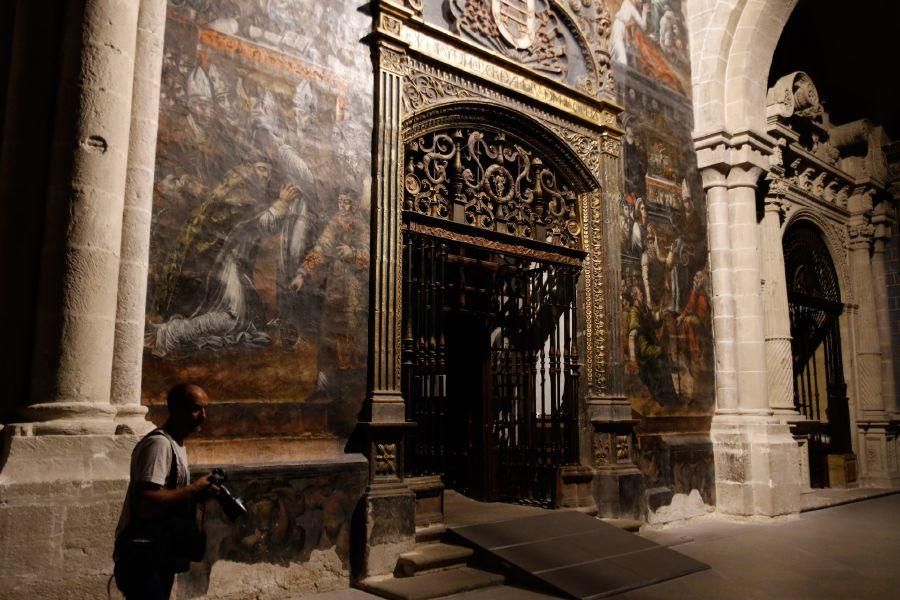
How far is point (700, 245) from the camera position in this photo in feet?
30.0

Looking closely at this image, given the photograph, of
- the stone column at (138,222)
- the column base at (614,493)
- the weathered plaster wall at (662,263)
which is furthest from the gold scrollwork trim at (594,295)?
the stone column at (138,222)

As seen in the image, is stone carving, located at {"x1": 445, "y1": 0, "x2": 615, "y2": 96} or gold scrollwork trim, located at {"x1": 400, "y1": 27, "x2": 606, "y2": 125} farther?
stone carving, located at {"x1": 445, "y1": 0, "x2": 615, "y2": 96}

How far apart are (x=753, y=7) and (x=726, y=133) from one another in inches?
68.8

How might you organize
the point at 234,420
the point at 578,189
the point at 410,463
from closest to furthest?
the point at 234,420 → the point at 410,463 → the point at 578,189

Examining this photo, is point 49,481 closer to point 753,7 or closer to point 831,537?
point 831,537

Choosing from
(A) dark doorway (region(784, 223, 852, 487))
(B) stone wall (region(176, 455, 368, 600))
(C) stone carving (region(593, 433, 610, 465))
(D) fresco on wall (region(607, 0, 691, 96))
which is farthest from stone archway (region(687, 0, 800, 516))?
(B) stone wall (region(176, 455, 368, 600))

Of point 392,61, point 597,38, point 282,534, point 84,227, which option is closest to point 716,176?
point 597,38

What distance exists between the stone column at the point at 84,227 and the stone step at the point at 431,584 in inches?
85.3

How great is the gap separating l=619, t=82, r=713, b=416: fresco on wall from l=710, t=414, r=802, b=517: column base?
0.51m

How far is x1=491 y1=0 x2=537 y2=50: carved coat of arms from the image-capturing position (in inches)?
282

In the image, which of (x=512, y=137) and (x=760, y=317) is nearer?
(x=512, y=137)

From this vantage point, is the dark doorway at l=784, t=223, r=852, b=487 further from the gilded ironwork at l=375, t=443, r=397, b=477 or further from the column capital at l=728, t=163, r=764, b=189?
the gilded ironwork at l=375, t=443, r=397, b=477

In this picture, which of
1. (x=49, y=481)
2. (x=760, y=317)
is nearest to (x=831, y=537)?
(x=760, y=317)

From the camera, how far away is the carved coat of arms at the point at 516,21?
7156 millimetres
